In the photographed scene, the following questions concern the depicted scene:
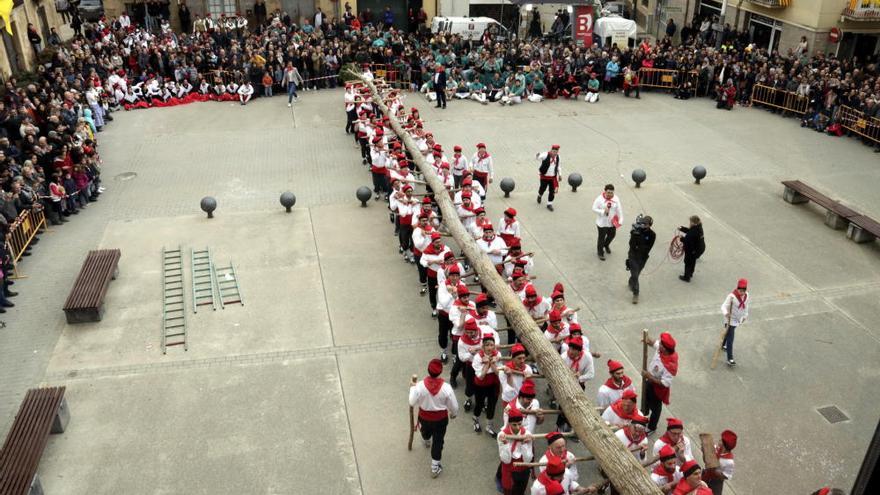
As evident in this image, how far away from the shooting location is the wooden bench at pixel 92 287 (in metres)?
Answer: 11.7

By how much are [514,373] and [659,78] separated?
19.9 metres

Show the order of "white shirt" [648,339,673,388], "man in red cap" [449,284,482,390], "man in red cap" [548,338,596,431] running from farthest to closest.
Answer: "man in red cap" [449,284,482,390]
"man in red cap" [548,338,596,431]
"white shirt" [648,339,673,388]

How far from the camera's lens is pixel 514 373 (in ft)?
28.1

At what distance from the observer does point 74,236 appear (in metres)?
15.1

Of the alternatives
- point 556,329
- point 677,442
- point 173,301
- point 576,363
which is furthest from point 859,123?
point 173,301

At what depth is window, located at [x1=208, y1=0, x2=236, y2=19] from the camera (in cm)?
3288

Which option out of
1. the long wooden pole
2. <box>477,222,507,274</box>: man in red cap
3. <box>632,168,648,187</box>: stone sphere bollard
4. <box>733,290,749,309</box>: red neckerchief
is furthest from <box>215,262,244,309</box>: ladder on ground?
<box>632,168,648,187</box>: stone sphere bollard

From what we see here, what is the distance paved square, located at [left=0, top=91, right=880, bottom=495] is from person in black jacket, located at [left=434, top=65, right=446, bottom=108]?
3521mm

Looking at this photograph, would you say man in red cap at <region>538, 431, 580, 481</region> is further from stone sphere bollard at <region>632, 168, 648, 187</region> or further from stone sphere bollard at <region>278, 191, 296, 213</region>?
stone sphere bollard at <region>632, 168, 648, 187</region>

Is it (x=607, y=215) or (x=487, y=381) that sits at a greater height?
(x=607, y=215)

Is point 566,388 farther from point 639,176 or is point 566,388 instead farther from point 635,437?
point 639,176

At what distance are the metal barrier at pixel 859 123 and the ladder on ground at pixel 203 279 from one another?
57.4 feet

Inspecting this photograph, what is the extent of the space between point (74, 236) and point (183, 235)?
2280mm

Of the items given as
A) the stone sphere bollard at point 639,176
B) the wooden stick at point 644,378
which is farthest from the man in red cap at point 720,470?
the stone sphere bollard at point 639,176
